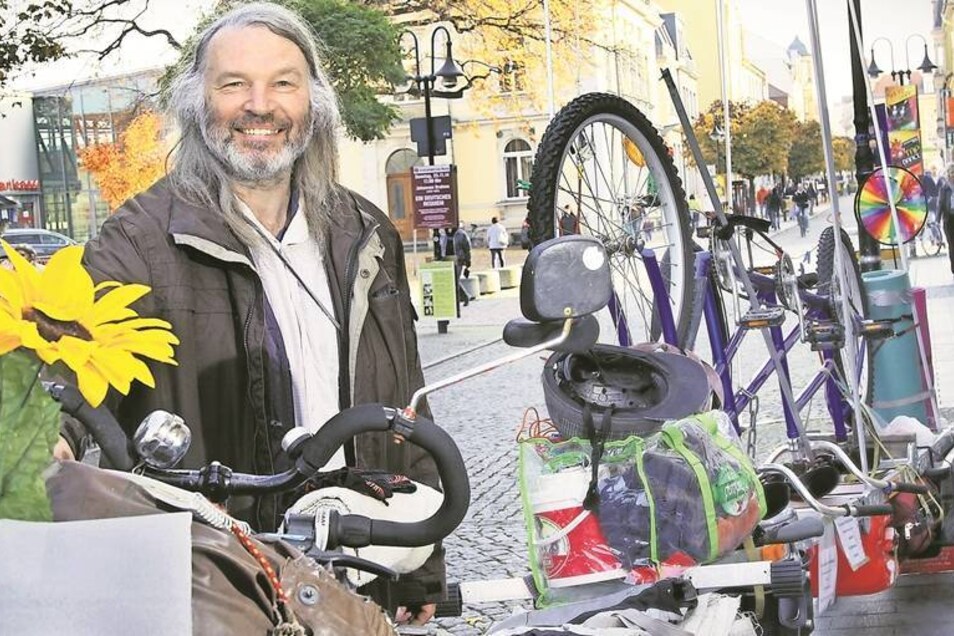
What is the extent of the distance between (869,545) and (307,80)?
2.01 metres

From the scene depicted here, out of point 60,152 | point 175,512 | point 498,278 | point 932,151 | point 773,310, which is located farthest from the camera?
point 60,152

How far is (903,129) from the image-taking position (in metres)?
8.28

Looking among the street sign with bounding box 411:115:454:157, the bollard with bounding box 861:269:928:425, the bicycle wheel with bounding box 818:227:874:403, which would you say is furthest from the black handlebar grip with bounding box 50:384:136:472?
the street sign with bounding box 411:115:454:157

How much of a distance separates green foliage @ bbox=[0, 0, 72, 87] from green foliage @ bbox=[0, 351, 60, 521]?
53.0ft

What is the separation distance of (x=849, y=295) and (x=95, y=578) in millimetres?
4513

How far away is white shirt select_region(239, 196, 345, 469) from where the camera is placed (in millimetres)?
2609

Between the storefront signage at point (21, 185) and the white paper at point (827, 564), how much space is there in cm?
2450

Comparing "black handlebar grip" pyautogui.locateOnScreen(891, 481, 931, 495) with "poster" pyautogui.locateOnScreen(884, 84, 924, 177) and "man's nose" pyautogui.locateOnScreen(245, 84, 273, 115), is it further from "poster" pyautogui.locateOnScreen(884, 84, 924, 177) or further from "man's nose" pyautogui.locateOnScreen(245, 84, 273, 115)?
"poster" pyautogui.locateOnScreen(884, 84, 924, 177)

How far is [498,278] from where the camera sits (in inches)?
1007

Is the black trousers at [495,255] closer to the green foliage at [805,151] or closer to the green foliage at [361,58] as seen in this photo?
the green foliage at [361,58]

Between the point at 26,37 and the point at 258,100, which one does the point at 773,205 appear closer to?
the point at 258,100

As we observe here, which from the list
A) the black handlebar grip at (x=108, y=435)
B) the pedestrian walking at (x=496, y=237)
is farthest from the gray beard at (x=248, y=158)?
the pedestrian walking at (x=496, y=237)

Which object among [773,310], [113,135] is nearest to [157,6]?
[113,135]

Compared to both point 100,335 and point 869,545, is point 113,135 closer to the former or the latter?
point 869,545
